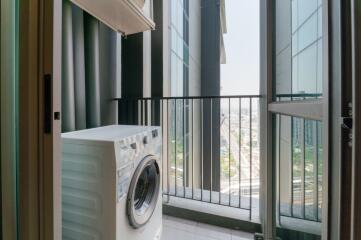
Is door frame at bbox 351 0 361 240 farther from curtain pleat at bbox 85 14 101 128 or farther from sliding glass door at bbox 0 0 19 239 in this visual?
curtain pleat at bbox 85 14 101 128

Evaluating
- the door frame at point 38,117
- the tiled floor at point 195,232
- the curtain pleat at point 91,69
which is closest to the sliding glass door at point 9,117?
the door frame at point 38,117

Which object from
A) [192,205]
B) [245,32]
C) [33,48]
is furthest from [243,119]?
[245,32]

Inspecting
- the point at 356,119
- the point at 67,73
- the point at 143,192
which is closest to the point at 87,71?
the point at 67,73

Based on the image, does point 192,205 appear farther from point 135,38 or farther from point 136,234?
point 135,38

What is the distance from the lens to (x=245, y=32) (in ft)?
15.1

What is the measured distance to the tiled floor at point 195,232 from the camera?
6.22ft

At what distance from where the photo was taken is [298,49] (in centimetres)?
115

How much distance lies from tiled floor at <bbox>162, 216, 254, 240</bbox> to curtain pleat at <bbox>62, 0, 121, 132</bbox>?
118 cm

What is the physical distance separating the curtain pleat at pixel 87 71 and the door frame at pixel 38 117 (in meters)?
0.93

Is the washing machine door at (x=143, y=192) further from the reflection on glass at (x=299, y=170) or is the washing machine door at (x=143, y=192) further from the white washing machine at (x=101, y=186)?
the reflection on glass at (x=299, y=170)

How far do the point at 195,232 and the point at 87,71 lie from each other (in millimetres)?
1748

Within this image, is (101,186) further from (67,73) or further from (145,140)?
(67,73)

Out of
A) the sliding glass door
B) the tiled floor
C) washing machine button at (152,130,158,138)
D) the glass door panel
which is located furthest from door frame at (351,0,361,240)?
the tiled floor

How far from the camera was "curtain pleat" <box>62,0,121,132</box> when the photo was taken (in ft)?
5.41
